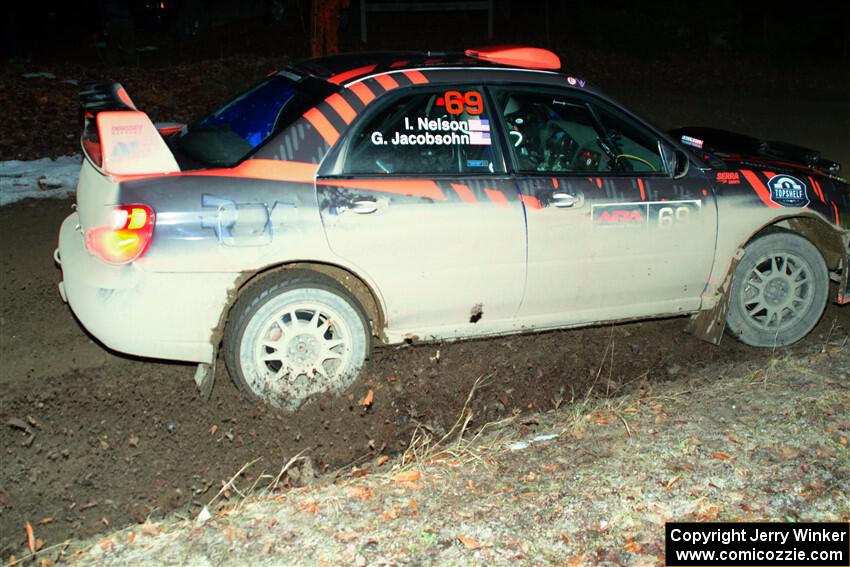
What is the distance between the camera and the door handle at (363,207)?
4.66 m

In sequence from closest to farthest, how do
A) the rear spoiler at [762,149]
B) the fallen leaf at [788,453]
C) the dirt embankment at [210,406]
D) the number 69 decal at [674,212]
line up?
the dirt embankment at [210,406]
the fallen leaf at [788,453]
the number 69 decal at [674,212]
the rear spoiler at [762,149]

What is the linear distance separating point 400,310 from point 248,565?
1.78 meters

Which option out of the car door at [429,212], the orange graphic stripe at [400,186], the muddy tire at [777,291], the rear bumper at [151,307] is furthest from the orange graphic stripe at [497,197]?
the muddy tire at [777,291]

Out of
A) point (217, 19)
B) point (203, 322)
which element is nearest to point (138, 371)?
point (203, 322)

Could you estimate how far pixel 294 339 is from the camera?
475 cm

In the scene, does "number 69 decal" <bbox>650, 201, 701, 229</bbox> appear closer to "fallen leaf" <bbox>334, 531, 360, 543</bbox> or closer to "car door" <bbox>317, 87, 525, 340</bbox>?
"car door" <bbox>317, 87, 525, 340</bbox>

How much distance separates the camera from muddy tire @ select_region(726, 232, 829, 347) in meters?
5.74

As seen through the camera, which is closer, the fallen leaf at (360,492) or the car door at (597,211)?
the fallen leaf at (360,492)

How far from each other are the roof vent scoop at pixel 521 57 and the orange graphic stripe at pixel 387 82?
2.44ft

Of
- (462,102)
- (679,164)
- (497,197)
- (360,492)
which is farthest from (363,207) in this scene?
(679,164)

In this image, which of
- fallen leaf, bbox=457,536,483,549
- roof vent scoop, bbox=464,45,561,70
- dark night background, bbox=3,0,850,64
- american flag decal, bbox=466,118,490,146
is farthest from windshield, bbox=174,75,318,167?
dark night background, bbox=3,0,850,64

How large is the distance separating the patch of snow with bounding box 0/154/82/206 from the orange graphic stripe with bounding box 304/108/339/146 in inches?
174

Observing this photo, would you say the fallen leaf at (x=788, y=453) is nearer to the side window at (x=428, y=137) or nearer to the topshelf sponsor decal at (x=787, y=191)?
the topshelf sponsor decal at (x=787, y=191)

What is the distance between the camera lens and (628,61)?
18.3 m
